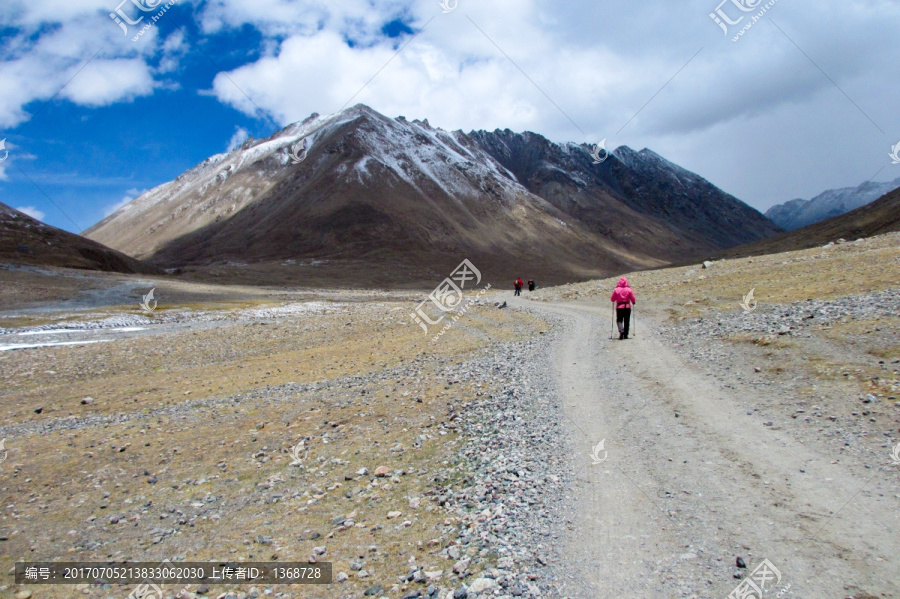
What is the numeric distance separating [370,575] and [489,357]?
14.8 m

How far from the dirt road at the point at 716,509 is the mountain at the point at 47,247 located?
10565 centimetres

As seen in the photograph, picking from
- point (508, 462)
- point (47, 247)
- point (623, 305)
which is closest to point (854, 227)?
point (623, 305)

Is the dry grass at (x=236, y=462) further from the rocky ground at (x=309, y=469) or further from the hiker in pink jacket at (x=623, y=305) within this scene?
the hiker in pink jacket at (x=623, y=305)

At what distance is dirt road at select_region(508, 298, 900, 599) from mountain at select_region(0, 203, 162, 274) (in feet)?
347

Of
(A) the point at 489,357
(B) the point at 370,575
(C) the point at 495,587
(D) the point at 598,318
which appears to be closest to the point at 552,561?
(C) the point at 495,587

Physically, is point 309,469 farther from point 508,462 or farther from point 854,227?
point 854,227

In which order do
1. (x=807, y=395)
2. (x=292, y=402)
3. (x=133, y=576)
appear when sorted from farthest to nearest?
(x=292, y=402) → (x=807, y=395) → (x=133, y=576)

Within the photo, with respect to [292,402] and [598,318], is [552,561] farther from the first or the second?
[598,318]

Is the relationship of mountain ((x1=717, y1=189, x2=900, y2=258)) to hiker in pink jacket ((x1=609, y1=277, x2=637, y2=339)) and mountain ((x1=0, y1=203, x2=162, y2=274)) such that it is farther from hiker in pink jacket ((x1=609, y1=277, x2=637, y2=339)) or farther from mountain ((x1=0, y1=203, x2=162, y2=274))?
mountain ((x1=0, y1=203, x2=162, y2=274))

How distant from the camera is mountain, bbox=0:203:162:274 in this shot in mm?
91688

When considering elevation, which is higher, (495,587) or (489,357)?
(489,357)

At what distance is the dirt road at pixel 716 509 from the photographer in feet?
18.2

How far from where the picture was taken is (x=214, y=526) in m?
9.12

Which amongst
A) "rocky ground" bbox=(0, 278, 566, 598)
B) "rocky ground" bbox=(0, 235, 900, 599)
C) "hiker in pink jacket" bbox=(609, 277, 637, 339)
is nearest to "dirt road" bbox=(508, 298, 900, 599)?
"rocky ground" bbox=(0, 235, 900, 599)
